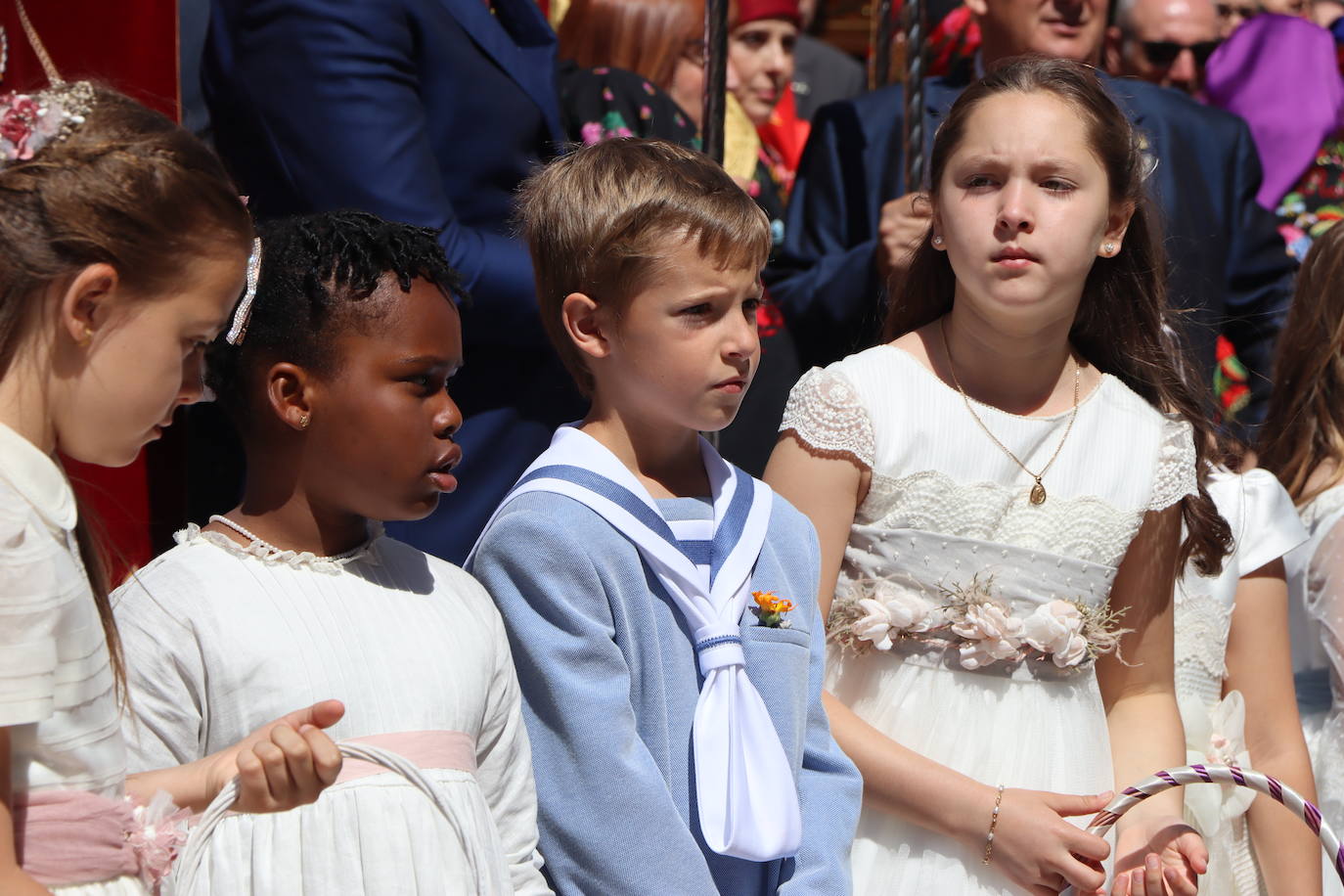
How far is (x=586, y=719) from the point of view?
7.78ft

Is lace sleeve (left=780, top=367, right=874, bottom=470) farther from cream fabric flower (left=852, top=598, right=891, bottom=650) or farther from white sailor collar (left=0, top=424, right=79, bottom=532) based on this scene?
white sailor collar (left=0, top=424, right=79, bottom=532)

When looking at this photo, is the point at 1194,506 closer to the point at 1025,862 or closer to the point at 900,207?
the point at 1025,862

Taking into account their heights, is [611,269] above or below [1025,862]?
above

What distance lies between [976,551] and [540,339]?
0.99 meters

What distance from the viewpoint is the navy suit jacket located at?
4289mm

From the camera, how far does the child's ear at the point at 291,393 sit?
2.41 metres

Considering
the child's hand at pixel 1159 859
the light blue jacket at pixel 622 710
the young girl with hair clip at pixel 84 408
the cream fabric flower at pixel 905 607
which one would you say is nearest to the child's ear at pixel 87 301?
the young girl with hair clip at pixel 84 408

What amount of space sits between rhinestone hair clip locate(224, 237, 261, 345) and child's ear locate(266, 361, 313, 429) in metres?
0.08

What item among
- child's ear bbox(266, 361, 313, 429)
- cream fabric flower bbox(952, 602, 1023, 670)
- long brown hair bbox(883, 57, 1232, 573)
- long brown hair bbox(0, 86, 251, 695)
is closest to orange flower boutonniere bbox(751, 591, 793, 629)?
cream fabric flower bbox(952, 602, 1023, 670)

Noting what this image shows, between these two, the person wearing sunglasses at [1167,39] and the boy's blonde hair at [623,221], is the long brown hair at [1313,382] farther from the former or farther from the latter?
the boy's blonde hair at [623,221]

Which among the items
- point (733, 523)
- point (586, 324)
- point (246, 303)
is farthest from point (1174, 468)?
point (246, 303)

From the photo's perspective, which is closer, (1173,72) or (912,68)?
(912,68)

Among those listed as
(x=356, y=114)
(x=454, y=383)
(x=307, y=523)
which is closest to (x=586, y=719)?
(x=307, y=523)

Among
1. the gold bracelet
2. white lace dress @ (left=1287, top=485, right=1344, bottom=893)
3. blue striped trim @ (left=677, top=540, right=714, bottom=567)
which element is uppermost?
blue striped trim @ (left=677, top=540, right=714, bottom=567)
